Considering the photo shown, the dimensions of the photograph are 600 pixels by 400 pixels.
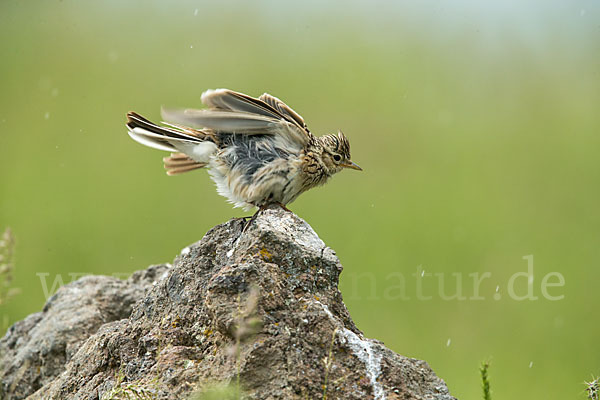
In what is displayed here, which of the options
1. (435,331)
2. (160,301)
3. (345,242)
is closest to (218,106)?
(160,301)

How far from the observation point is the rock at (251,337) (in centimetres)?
308

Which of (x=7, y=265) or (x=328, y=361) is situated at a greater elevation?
(x=7, y=265)

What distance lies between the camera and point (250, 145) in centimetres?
487

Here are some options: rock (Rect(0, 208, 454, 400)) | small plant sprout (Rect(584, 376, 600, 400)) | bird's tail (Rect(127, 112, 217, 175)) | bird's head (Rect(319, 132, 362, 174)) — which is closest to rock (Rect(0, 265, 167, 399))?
rock (Rect(0, 208, 454, 400))

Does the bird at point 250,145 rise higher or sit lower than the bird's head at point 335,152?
lower

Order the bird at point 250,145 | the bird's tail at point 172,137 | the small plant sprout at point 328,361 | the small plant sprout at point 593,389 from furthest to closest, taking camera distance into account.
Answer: the bird's tail at point 172,137, the bird at point 250,145, the small plant sprout at point 593,389, the small plant sprout at point 328,361

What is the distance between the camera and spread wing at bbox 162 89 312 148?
→ 14.4ft

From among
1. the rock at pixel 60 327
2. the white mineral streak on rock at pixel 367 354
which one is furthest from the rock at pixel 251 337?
the rock at pixel 60 327

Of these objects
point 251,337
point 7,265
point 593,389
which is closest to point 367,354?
point 251,337

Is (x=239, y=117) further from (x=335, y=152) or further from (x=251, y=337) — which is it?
(x=251, y=337)

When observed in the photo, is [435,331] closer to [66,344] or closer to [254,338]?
[66,344]

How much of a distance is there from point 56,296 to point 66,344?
2.62 ft

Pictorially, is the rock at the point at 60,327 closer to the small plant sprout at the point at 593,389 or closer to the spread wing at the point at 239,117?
the spread wing at the point at 239,117

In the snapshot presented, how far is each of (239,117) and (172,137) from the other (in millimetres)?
717
